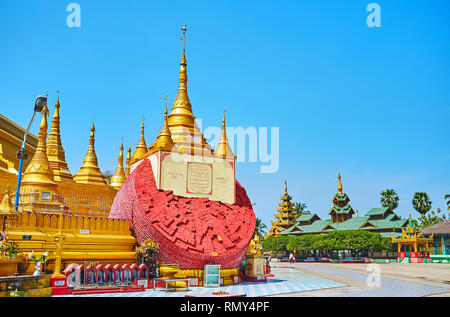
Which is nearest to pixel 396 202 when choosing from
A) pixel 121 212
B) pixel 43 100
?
pixel 121 212

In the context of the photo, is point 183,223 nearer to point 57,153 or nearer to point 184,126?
point 184,126

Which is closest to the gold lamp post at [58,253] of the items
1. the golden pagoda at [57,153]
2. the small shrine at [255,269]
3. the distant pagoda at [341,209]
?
Answer: the small shrine at [255,269]

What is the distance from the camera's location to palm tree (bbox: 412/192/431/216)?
7169 cm

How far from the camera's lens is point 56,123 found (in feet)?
121

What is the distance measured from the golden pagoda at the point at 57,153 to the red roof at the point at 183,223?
513 inches

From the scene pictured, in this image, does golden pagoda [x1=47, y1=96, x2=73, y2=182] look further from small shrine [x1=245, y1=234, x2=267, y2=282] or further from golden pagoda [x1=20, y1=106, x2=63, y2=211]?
small shrine [x1=245, y1=234, x2=267, y2=282]

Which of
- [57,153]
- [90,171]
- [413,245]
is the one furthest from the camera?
[413,245]

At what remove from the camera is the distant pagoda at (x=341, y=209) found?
72.0 m

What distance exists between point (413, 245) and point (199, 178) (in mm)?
40689

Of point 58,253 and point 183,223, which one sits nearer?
point 58,253

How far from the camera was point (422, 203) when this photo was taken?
236ft

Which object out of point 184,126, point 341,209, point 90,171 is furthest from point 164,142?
point 341,209
